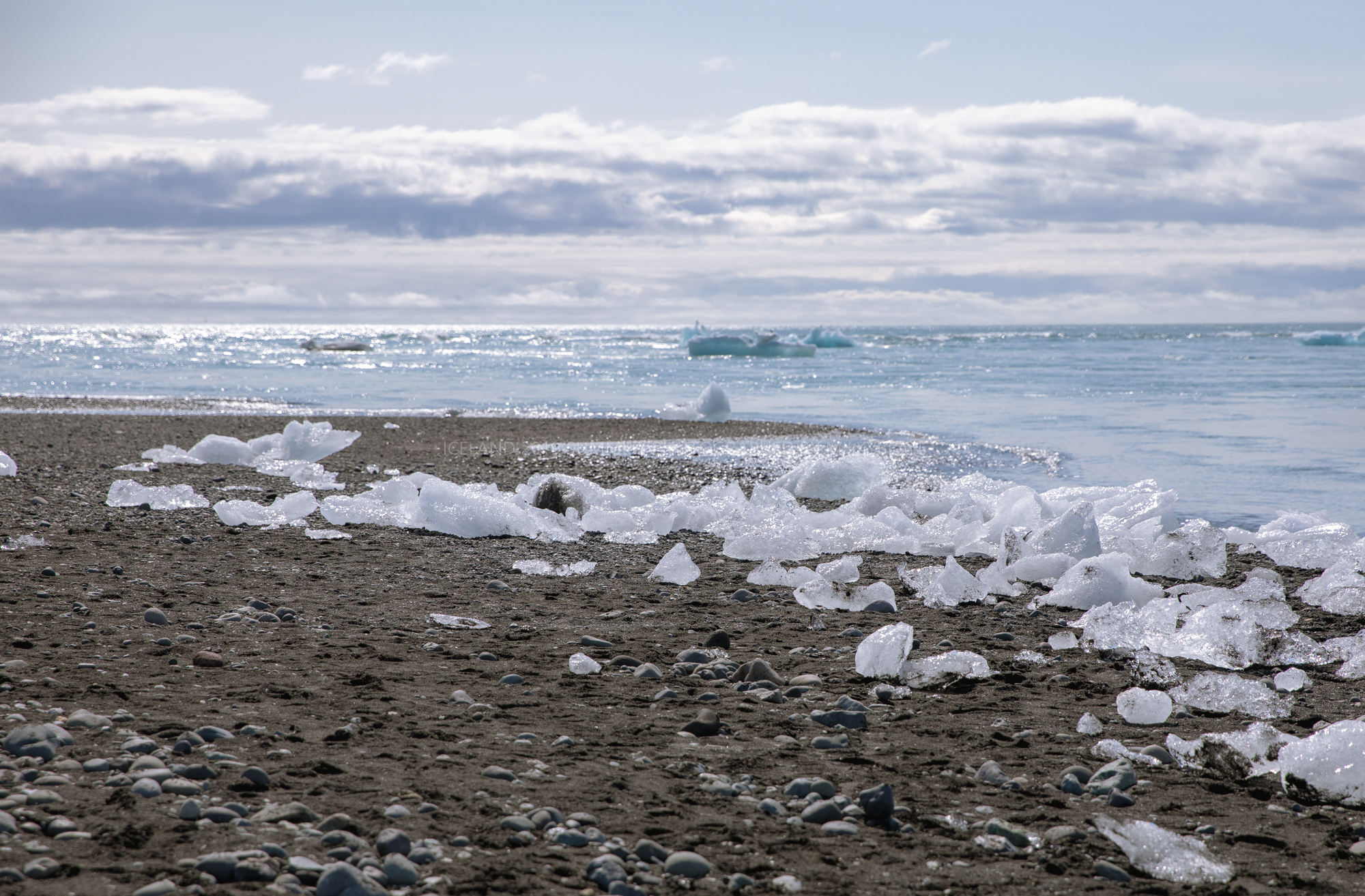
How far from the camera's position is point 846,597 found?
166 inches

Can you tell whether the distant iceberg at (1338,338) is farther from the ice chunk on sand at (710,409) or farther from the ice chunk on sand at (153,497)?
the ice chunk on sand at (153,497)

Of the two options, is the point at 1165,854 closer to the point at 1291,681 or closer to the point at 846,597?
the point at 1291,681

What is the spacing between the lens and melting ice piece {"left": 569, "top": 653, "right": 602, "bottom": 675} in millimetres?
3227

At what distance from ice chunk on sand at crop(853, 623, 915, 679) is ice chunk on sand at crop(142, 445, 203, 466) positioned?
6.53m

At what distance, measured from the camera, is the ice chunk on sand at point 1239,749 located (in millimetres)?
2545

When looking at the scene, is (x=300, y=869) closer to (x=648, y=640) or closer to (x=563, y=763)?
(x=563, y=763)

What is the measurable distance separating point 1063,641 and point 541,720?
207 centimetres

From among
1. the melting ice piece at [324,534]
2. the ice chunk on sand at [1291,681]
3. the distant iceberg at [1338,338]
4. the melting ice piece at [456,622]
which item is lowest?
the ice chunk on sand at [1291,681]

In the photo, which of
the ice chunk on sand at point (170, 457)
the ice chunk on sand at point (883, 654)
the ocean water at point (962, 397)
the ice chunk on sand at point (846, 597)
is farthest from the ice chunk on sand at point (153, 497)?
the ocean water at point (962, 397)

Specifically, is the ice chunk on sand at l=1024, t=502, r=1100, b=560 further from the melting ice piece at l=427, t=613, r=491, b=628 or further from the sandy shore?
the melting ice piece at l=427, t=613, r=491, b=628

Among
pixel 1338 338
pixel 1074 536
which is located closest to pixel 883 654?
pixel 1074 536

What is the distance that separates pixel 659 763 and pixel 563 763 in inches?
9.6

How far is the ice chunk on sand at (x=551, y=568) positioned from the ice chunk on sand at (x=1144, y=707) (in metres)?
2.56

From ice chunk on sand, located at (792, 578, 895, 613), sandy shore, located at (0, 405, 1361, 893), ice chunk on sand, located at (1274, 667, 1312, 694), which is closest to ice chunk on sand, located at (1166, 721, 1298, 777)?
sandy shore, located at (0, 405, 1361, 893)
